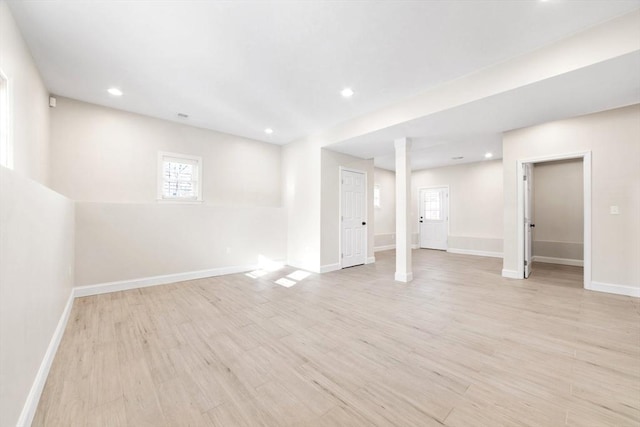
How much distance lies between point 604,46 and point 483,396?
10.8 feet

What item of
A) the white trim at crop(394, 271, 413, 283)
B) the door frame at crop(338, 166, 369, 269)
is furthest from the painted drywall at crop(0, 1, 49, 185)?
the white trim at crop(394, 271, 413, 283)

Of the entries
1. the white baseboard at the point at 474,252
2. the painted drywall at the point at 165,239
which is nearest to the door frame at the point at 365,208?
the painted drywall at the point at 165,239

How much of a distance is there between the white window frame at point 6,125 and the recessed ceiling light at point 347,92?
3439mm

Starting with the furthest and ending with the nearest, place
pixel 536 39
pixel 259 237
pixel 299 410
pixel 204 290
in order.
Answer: pixel 259 237 → pixel 204 290 → pixel 536 39 → pixel 299 410

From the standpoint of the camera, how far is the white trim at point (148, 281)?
148 inches

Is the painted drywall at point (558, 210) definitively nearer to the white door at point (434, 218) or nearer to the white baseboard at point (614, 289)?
the white door at point (434, 218)

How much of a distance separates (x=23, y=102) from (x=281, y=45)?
108 inches

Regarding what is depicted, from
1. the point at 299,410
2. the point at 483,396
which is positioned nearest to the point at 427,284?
the point at 483,396

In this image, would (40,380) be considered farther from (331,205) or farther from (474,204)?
(474,204)

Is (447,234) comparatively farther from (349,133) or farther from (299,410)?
(299,410)

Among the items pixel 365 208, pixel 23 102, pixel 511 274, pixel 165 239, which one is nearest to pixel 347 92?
pixel 365 208

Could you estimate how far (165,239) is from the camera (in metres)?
4.45

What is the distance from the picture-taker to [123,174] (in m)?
4.24

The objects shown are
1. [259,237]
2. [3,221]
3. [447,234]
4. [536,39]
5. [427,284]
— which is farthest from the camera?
[447,234]
